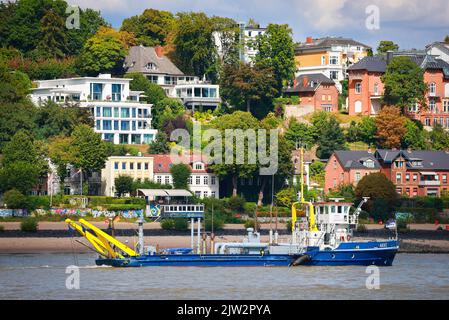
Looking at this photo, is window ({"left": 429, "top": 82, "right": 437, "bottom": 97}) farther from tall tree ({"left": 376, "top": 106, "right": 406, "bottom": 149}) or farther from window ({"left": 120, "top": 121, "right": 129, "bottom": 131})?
window ({"left": 120, "top": 121, "right": 129, "bottom": 131})

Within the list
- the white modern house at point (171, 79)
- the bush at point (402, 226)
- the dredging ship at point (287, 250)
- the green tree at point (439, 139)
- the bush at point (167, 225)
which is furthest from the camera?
the white modern house at point (171, 79)

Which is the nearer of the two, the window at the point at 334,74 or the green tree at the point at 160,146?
the green tree at the point at 160,146

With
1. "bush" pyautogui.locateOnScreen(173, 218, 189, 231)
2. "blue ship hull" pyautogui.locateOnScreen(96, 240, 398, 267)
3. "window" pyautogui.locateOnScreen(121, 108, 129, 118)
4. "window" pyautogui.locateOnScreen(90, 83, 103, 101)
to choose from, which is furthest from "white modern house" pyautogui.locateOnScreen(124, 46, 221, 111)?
"blue ship hull" pyautogui.locateOnScreen(96, 240, 398, 267)

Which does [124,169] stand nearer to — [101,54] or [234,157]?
[234,157]

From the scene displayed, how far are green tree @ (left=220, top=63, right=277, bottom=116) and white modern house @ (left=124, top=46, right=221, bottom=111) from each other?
14.2 ft

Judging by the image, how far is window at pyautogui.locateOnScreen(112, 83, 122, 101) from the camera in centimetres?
14912

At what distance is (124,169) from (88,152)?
4.62 meters

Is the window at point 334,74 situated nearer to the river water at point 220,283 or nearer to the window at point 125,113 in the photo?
the window at point 125,113

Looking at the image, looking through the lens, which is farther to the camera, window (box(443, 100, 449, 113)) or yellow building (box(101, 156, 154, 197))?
window (box(443, 100, 449, 113))

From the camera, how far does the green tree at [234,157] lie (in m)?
131

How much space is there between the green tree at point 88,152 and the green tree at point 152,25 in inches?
1608

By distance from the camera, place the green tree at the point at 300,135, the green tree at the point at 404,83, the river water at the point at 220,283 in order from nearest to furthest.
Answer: the river water at the point at 220,283 < the green tree at the point at 300,135 < the green tree at the point at 404,83

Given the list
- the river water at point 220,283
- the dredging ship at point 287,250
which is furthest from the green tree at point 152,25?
the dredging ship at point 287,250
